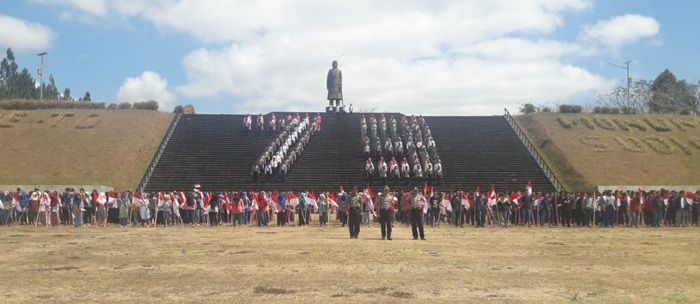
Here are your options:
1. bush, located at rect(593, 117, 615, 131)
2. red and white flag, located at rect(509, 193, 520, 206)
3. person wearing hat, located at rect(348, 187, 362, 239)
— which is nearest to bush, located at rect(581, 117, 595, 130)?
bush, located at rect(593, 117, 615, 131)

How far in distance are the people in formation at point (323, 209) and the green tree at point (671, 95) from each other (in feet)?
187

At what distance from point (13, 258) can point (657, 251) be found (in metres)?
14.1

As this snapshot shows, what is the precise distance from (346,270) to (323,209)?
14.3m

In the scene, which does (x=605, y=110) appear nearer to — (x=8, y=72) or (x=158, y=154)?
(x=158, y=154)

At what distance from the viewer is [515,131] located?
47469 mm

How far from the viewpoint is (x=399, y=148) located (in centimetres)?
4084

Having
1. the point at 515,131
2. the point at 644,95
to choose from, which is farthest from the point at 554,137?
the point at 644,95

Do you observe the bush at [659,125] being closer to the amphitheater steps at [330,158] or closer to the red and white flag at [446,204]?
the amphitheater steps at [330,158]

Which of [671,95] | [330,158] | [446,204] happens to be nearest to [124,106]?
[330,158]

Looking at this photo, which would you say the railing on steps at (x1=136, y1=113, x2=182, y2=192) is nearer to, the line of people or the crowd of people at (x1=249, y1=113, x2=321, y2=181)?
the crowd of people at (x1=249, y1=113, x2=321, y2=181)

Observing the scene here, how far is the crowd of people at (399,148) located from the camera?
37875 millimetres

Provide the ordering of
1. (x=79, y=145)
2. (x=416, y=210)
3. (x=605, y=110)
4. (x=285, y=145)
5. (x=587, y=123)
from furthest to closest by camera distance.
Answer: (x=605, y=110) < (x=587, y=123) < (x=79, y=145) < (x=285, y=145) < (x=416, y=210)

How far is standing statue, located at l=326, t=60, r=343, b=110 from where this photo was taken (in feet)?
170

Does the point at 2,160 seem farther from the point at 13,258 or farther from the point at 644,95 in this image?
the point at 644,95
